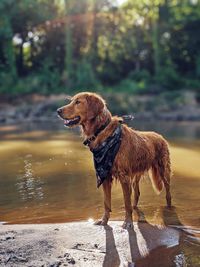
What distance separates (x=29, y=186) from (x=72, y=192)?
3.94ft

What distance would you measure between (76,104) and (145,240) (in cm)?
236

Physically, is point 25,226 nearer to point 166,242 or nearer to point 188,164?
point 166,242

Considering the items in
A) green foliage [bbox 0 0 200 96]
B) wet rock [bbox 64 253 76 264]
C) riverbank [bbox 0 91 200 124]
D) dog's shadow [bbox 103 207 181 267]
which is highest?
green foliage [bbox 0 0 200 96]

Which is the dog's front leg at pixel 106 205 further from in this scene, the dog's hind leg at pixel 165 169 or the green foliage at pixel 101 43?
the green foliage at pixel 101 43

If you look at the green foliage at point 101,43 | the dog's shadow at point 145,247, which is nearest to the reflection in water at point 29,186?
the dog's shadow at point 145,247

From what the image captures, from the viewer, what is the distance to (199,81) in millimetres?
39781

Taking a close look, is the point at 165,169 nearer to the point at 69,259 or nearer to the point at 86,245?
the point at 86,245

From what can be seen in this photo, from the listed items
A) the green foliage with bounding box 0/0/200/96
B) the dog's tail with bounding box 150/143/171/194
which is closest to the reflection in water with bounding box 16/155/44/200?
the dog's tail with bounding box 150/143/171/194

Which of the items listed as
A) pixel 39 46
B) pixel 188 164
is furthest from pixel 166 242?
pixel 39 46

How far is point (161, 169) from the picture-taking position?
805 centimetres

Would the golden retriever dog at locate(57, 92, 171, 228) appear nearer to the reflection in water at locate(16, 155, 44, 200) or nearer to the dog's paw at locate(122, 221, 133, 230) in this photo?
the dog's paw at locate(122, 221, 133, 230)

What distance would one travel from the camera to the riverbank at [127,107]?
32.8 m

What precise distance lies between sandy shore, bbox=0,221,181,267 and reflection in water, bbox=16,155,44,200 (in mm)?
2321

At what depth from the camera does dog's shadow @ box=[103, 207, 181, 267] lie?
17.7 feet
